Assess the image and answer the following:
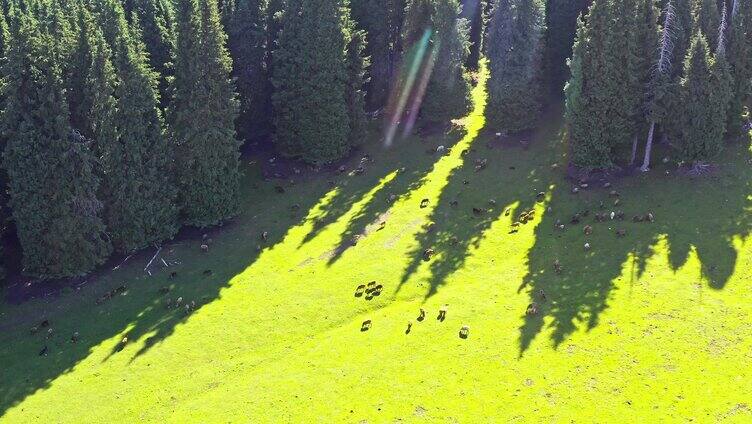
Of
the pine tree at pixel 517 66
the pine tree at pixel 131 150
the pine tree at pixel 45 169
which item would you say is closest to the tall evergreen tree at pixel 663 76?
the pine tree at pixel 517 66

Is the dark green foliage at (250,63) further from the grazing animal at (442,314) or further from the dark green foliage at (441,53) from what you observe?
the grazing animal at (442,314)

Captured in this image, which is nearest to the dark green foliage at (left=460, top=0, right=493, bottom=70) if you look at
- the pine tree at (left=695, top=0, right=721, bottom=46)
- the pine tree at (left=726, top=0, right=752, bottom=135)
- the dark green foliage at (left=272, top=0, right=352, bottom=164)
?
the dark green foliage at (left=272, top=0, right=352, bottom=164)

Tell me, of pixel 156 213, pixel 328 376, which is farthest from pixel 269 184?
pixel 328 376

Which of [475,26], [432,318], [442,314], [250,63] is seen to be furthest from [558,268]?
[475,26]

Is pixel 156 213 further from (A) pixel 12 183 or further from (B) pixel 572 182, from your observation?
(B) pixel 572 182

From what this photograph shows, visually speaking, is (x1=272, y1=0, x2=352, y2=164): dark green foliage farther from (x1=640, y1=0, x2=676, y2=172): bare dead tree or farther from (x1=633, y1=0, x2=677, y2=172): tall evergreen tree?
(x1=640, y1=0, x2=676, y2=172): bare dead tree
